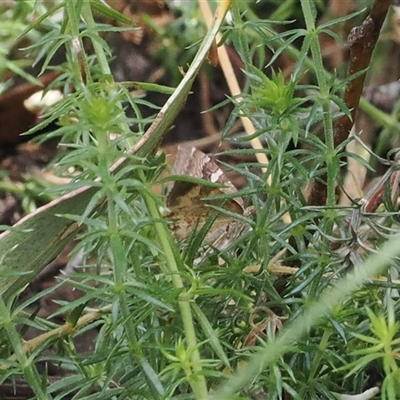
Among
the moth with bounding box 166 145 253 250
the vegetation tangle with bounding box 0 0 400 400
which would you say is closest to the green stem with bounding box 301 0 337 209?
the vegetation tangle with bounding box 0 0 400 400

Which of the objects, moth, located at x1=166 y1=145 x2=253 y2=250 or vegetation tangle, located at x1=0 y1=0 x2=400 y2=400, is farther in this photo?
moth, located at x1=166 y1=145 x2=253 y2=250

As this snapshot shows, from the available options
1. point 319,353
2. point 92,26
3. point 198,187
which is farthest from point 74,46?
point 319,353

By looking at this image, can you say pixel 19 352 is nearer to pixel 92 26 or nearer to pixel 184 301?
pixel 184 301

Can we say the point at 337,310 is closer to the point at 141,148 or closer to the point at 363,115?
the point at 141,148

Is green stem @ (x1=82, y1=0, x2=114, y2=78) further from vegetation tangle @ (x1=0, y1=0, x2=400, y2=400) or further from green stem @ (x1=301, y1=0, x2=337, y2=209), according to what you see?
green stem @ (x1=301, y1=0, x2=337, y2=209)

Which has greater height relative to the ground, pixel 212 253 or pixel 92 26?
pixel 92 26

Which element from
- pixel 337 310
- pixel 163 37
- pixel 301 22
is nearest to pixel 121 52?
pixel 163 37
